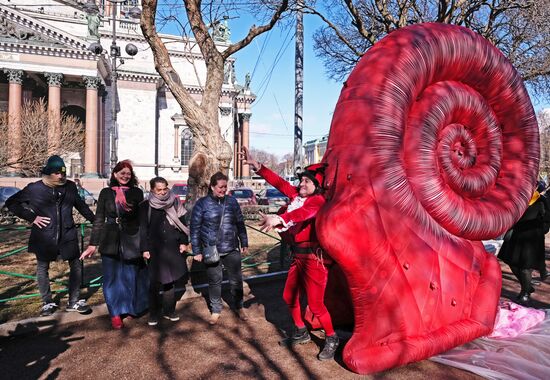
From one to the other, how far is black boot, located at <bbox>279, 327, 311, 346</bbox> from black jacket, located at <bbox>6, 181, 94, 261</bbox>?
2622 millimetres

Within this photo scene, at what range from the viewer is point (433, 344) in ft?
12.7

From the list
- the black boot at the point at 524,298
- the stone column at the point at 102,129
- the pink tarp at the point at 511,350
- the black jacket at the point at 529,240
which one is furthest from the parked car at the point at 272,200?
the stone column at the point at 102,129

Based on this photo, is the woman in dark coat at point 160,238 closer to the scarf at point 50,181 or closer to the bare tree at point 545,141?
the scarf at point 50,181

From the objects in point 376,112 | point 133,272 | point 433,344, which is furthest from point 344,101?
point 133,272

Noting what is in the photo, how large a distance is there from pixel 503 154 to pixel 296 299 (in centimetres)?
286

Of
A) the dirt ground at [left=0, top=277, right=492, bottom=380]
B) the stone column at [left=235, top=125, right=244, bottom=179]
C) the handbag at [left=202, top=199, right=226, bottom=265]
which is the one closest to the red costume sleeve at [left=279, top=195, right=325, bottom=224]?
the dirt ground at [left=0, top=277, right=492, bottom=380]

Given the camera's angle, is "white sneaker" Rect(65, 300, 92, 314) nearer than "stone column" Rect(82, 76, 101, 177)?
Yes

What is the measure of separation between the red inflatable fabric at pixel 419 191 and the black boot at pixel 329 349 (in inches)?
11.7

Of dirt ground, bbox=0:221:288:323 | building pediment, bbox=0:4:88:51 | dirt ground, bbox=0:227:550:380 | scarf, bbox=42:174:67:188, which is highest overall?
building pediment, bbox=0:4:88:51

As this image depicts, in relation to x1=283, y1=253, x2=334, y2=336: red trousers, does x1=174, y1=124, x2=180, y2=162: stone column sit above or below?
above

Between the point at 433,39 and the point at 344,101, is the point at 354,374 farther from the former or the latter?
the point at 433,39

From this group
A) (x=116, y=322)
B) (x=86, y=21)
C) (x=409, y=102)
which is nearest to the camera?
(x=409, y=102)

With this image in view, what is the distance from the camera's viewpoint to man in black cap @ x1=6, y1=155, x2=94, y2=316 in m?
4.84

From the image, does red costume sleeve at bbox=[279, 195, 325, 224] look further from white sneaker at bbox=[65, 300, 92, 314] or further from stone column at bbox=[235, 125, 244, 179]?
stone column at bbox=[235, 125, 244, 179]
